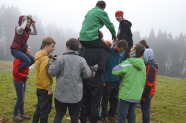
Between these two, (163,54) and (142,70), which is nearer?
(142,70)

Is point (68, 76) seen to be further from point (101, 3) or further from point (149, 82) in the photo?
point (149, 82)

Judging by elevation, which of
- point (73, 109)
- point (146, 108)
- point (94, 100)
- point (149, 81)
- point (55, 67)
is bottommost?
point (146, 108)

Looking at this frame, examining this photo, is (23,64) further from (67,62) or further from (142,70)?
(142,70)

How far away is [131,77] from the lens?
3674 mm

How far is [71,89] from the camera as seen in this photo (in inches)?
125

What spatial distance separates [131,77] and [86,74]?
1107 mm

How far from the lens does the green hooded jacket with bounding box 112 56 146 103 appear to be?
364cm

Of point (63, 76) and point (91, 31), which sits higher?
point (91, 31)

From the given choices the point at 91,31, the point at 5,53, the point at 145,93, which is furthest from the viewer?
the point at 5,53

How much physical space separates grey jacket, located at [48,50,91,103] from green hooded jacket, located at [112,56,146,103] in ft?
3.09

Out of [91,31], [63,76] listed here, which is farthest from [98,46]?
[63,76]

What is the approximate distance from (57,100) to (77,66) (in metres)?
0.84

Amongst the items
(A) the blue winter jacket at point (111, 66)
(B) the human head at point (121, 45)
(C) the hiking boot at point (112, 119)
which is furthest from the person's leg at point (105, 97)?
(B) the human head at point (121, 45)

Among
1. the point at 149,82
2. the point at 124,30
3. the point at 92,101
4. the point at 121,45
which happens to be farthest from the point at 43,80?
the point at 124,30
